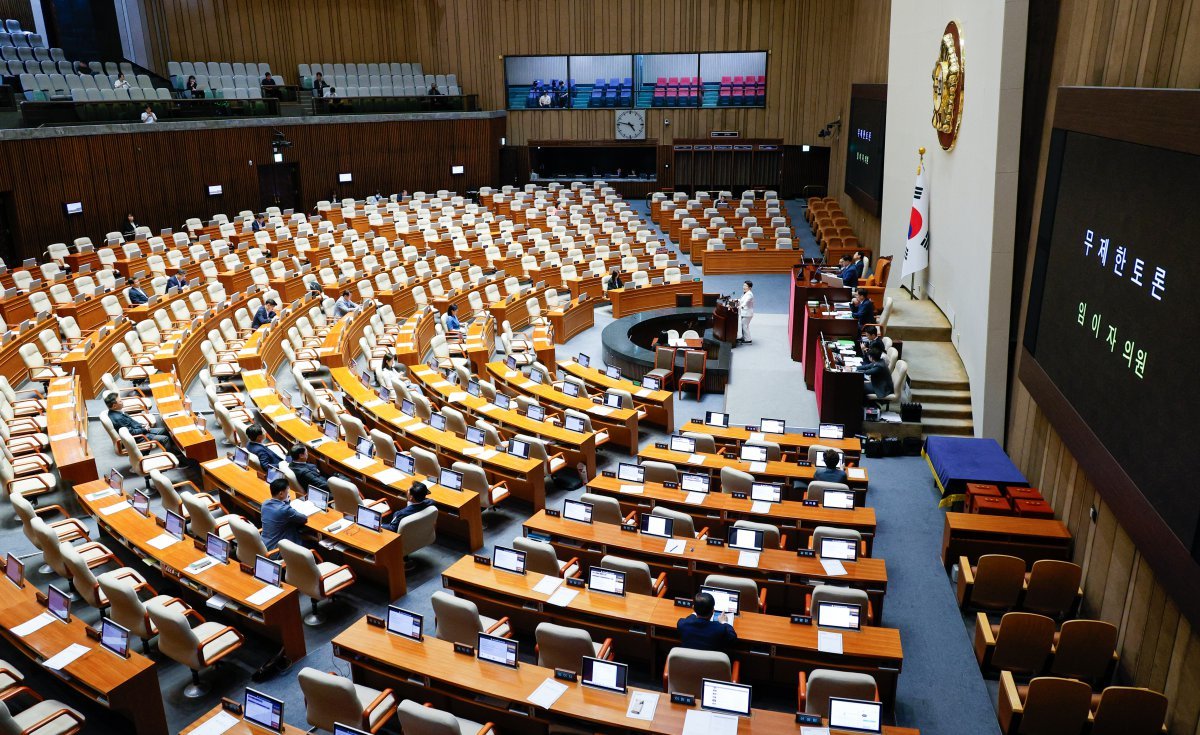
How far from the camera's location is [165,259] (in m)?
18.9

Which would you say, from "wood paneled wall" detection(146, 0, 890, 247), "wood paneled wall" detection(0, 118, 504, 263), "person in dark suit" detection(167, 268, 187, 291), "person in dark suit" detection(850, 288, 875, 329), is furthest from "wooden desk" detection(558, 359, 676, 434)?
"wood paneled wall" detection(146, 0, 890, 247)

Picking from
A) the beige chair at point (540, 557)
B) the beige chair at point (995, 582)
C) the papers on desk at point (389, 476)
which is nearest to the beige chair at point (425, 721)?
the beige chair at point (540, 557)

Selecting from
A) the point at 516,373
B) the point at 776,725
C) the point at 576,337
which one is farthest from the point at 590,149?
the point at 776,725

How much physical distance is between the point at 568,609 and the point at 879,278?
12521 millimetres

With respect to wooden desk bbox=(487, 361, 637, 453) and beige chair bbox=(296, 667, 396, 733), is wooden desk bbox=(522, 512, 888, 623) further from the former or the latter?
wooden desk bbox=(487, 361, 637, 453)

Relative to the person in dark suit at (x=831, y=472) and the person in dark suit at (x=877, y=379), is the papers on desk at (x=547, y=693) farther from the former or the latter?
the person in dark suit at (x=877, y=379)

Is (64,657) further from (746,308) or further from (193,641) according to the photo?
(746,308)

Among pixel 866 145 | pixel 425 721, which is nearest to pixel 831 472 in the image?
A: pixel 425 721

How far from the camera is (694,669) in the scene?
5.65 metres

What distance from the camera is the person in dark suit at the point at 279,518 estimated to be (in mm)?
7430

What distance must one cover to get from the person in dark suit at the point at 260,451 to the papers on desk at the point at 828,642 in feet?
18.8

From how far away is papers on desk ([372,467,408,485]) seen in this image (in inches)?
347

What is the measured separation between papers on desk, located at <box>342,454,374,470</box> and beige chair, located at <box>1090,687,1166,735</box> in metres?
6.90

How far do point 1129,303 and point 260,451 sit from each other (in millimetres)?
8053
